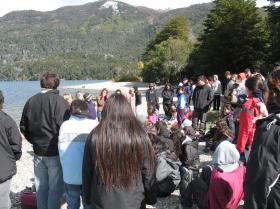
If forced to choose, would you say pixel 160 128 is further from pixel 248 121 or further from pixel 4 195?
pixel 4 195

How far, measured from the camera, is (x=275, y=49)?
2972cm

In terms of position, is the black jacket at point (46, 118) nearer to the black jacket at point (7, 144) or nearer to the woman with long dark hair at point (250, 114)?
the black jacket at point (7, 144)

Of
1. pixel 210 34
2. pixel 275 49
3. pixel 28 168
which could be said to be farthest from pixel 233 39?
pixel 28 168

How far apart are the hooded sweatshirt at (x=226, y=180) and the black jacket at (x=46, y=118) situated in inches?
79.4

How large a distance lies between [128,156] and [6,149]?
1.91 meters

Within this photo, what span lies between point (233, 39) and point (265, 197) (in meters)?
41.0

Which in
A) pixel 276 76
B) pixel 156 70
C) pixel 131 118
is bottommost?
pixel 156 70

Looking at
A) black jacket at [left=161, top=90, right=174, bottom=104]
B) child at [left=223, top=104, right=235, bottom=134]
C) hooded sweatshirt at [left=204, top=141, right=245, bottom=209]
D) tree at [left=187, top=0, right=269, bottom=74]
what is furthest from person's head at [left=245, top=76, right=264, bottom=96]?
tree at [left=187, top=0, right=269, bottom=74]

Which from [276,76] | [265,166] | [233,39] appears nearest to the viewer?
[265,166]

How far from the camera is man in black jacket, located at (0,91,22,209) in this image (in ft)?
14.3

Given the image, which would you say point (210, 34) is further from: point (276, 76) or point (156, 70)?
point (276, 76)

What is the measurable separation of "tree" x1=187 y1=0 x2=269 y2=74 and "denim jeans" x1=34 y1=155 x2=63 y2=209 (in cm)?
3532

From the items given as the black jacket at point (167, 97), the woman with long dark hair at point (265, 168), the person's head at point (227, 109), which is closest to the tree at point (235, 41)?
the black jacket at point (167, 97)

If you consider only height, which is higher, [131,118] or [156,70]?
[131,118]
